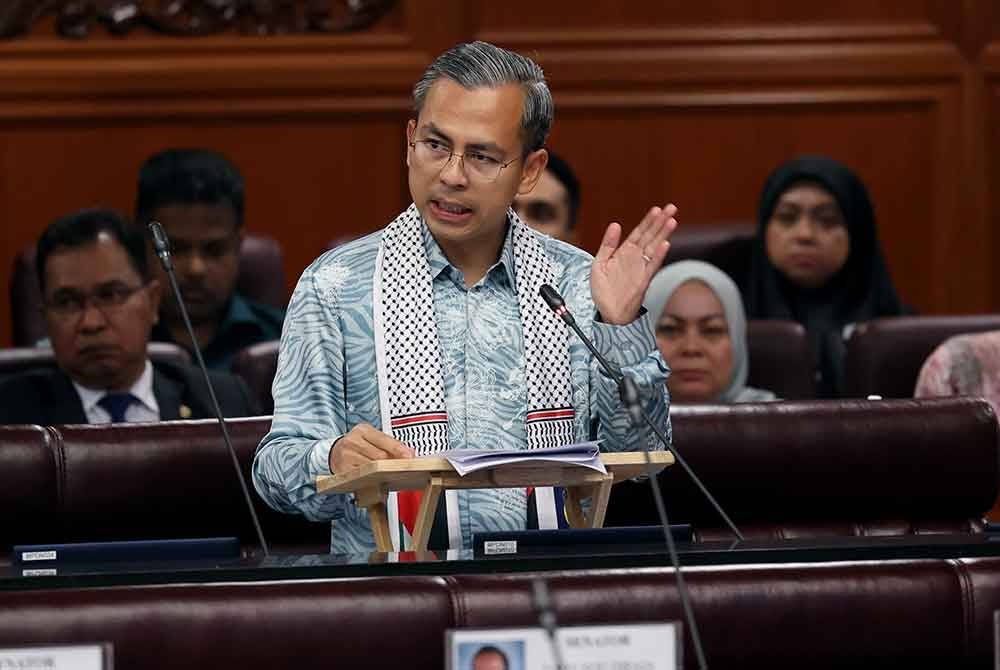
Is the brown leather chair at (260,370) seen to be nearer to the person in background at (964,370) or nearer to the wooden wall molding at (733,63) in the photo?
the person in background at (964,370)

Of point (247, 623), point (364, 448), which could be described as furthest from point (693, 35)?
point (247, 623)

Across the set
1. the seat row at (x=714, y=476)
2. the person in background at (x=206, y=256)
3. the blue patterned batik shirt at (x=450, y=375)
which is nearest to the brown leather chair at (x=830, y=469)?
the seat row at (x=714, y=476)

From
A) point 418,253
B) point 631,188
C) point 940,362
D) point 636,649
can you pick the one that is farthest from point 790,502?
point 631,188

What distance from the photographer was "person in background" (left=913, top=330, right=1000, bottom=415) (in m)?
3.89

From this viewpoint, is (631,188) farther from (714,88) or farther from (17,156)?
Result: (17,156)

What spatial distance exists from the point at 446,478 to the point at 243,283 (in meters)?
2.84

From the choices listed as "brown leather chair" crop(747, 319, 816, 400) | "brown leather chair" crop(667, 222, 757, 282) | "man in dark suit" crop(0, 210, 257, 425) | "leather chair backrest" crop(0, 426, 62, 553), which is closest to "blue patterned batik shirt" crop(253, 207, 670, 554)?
"leather chair backrest" crop(0, 426, 62, 553)

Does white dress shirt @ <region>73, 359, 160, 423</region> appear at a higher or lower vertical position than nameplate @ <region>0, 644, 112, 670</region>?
higher

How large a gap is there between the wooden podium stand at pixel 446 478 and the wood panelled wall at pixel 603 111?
122 inches

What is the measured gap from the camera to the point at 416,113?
8.36 ft

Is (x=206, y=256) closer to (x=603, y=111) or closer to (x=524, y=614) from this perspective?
(x=603, y=111)

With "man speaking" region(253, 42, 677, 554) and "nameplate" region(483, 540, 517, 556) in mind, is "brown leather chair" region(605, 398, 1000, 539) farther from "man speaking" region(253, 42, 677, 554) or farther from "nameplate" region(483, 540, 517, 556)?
"nameplate" region(483, 540, 517, 556)

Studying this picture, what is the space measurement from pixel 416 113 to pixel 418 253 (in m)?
0.18

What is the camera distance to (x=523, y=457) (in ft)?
6.98
